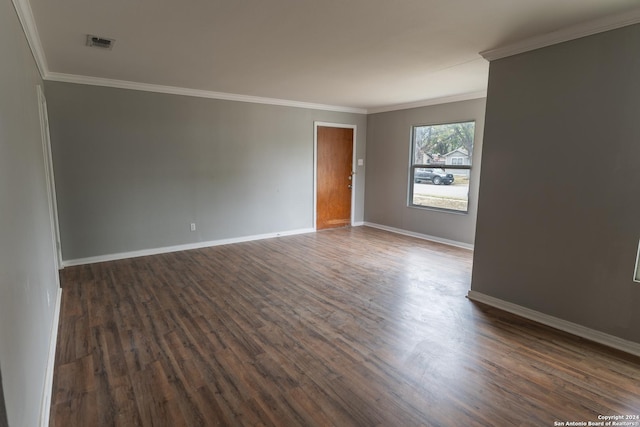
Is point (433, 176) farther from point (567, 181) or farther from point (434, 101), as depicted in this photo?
point (567, 181)

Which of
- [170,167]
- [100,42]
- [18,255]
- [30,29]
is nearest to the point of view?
[18,255]

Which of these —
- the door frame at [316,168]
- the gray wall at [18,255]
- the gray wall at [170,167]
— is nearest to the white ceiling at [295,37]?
the gray wall at [170,167]

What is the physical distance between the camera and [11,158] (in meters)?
1.64

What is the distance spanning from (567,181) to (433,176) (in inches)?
123

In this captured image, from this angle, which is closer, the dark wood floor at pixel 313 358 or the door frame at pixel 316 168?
the dark wood floor at pixel 313 358

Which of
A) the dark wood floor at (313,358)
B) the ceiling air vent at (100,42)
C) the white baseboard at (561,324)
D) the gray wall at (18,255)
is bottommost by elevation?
the dark wood floor at (313,358)

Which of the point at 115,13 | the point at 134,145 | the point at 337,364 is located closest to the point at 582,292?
the point at 337,364

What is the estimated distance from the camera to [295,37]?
111 inches

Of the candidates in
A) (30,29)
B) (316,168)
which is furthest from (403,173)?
(30,29)

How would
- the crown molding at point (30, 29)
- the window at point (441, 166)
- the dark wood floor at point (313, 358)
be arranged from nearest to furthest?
the dark wood floor at point (313, 358), the crown molding at point (30, 29), the window at point (441, 166)

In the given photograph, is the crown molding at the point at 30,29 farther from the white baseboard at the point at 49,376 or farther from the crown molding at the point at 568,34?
the crown molding at the point at 568,34

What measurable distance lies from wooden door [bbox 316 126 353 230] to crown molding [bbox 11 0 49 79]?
408 centimetres

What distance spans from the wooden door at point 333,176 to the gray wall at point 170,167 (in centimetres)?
27

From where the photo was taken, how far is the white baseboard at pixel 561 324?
2.53 metres
